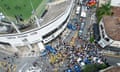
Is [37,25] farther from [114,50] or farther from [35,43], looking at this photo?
[114,50]

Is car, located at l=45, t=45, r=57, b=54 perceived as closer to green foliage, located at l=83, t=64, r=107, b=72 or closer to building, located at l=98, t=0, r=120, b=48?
green foliage, located at l=83, t=64, r=107, b=72

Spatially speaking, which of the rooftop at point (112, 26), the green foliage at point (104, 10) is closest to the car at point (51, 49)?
the rooftop at point (112, 26)

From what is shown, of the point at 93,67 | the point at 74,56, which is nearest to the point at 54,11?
the point at 74,56

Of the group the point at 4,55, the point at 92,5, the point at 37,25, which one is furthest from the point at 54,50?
the point at 92,5

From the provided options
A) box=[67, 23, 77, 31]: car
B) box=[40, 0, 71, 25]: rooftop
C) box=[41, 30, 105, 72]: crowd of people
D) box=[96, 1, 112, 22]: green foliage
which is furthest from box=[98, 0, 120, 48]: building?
box=[40, 0, 71, 25]: rooftop

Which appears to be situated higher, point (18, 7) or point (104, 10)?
point (18, 7)

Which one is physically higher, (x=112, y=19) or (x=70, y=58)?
(x=112, y=19)

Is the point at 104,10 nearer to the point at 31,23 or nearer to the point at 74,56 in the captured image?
the point at 74,56
